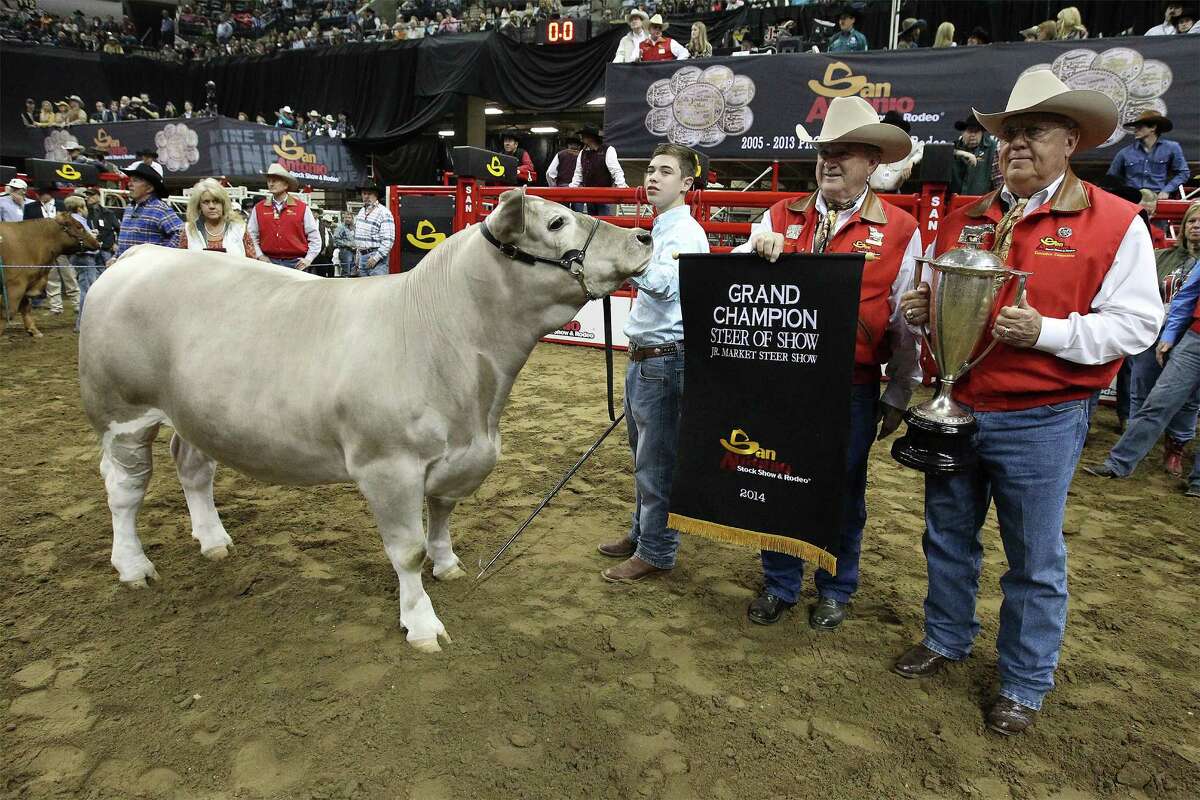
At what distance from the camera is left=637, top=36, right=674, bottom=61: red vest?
11.6m

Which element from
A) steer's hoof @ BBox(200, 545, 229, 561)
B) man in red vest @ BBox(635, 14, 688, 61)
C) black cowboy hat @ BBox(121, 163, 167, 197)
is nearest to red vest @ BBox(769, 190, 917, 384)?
steer's hoof @ BBox(200, 545, 229, 561)

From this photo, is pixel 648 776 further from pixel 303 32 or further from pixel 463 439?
pixel 303 32

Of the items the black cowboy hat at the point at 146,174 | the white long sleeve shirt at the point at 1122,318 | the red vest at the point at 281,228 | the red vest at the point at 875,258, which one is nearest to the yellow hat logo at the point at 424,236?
the red vest at the point at 281,228

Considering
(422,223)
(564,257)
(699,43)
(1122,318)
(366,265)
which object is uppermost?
(699,43)

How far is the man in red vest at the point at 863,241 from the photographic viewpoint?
261cm

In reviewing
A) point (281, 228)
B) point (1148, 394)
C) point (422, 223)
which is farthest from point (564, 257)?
point (422, 223)

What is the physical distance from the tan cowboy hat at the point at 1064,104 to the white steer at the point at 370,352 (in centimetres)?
125

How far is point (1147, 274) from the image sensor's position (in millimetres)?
2078

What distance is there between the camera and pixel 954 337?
86.5 inches

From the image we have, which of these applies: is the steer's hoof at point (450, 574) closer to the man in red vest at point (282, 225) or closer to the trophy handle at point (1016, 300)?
the trophy handle at point (1016, 300)

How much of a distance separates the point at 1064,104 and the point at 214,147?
799 inches

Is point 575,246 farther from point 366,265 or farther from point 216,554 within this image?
point 366,265

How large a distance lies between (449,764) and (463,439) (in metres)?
1.11

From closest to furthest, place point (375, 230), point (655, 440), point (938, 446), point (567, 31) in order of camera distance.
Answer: point (938, 446) → point (655, 440) → point (375, 230) → point (567, 31)
